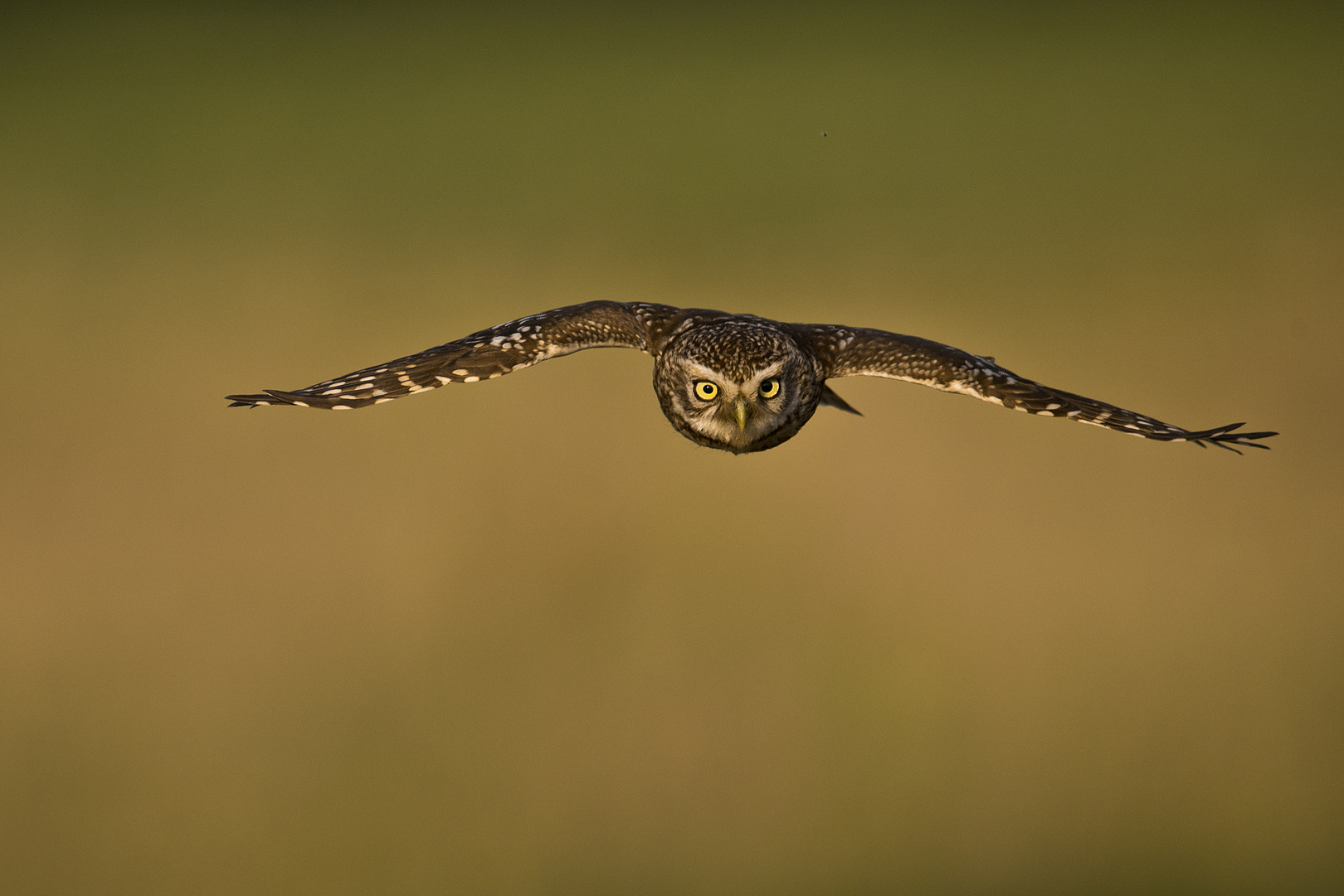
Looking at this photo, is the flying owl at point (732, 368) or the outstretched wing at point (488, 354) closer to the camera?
the outstretched wing at point (488, 354)

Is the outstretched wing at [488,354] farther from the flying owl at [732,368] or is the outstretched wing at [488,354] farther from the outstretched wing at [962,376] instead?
the outstretched wing at [962,376]

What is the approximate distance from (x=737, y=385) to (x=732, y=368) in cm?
6

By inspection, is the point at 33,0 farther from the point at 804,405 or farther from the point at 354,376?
the point at 804,405

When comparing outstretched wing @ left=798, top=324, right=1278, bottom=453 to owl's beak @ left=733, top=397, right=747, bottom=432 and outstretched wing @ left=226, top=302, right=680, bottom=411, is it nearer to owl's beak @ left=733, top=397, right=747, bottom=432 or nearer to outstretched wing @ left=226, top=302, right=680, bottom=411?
owl's beak @ left=733, top=397, right=747, bottom=432

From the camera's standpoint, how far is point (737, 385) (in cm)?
313

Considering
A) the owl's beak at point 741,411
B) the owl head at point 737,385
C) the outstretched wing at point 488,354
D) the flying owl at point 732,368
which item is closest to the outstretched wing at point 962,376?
the flying owl at point 732,368

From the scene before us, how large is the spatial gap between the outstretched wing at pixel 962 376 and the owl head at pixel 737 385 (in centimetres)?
19

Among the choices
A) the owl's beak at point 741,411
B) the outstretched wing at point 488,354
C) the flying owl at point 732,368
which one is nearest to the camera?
the outstretched wing at point 488,354

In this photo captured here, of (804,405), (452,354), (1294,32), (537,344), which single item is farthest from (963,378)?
(1294,32)

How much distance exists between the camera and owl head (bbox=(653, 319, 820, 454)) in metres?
3.14

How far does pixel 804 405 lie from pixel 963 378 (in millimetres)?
548

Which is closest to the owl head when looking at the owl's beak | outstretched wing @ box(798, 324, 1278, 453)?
the owl's beak

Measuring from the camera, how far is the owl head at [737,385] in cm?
314

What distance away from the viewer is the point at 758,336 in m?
3.18
